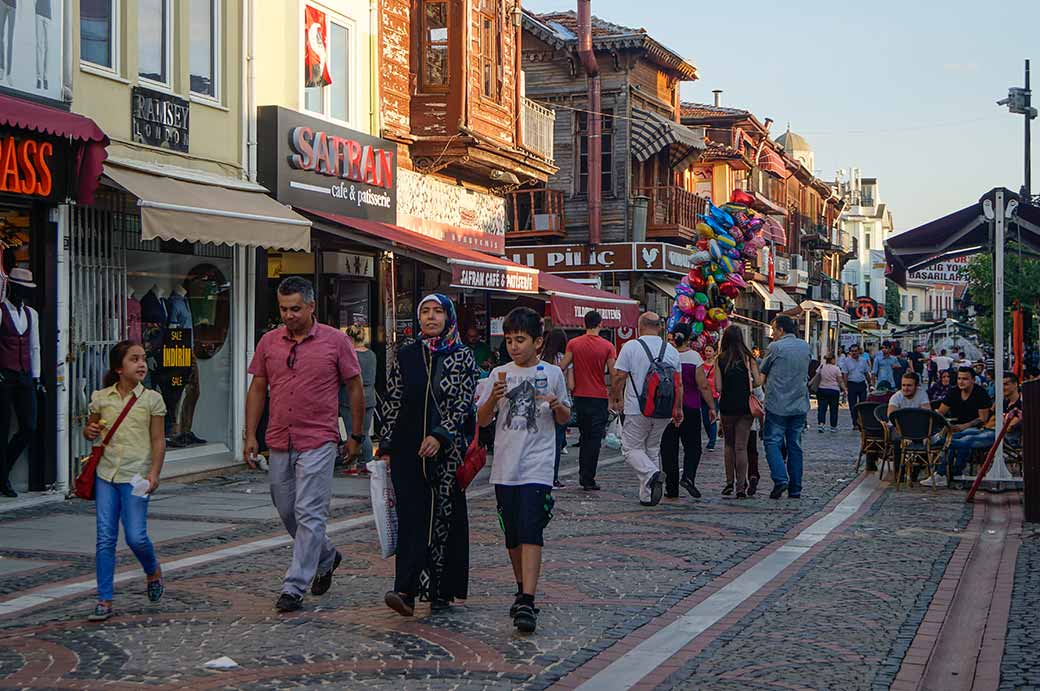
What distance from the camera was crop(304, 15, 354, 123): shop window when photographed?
Answer: 62.8ft

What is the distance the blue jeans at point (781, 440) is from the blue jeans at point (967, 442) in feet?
7.16

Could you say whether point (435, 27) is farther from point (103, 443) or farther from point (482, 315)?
point (103, 443)

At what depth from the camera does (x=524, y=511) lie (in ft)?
24.2

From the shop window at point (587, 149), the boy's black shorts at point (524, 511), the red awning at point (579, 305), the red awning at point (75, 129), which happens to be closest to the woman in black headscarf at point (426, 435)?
the boy's black shorts at point (524, 511)

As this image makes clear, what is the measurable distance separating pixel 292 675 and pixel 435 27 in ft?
55.8

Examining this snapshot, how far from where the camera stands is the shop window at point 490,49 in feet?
75.9

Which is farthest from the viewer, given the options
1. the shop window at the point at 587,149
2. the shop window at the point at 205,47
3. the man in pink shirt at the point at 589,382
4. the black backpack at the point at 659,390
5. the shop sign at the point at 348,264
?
the shop window at the point at 587,149

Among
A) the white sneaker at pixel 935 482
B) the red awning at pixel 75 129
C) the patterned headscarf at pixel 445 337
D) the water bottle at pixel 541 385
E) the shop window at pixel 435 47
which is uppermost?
the shop window at pixel 435 47

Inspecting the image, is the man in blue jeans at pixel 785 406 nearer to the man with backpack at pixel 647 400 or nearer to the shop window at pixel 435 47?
the man with backpack at pixel 647 400

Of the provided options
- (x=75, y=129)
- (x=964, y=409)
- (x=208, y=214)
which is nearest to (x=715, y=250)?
(x=964, y=409)

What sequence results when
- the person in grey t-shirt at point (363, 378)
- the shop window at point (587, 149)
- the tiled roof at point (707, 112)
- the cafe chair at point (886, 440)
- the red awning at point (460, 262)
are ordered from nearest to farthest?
the person in grey t-shirt at point (363, 378) < the cafe chair at point (886, 440) < the red awning at point (460, 262) < the shop window at point (587, 149) < the tiled roof at point (707, 112)

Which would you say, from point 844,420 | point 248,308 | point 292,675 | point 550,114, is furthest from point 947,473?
point 844,420

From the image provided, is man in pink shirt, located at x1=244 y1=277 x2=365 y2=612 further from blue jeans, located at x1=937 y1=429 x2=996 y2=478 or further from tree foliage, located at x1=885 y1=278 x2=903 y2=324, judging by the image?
tree foliage, located at x1=885 y1=278 x2=903 y2=324

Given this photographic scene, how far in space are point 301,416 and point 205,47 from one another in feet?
32.4
